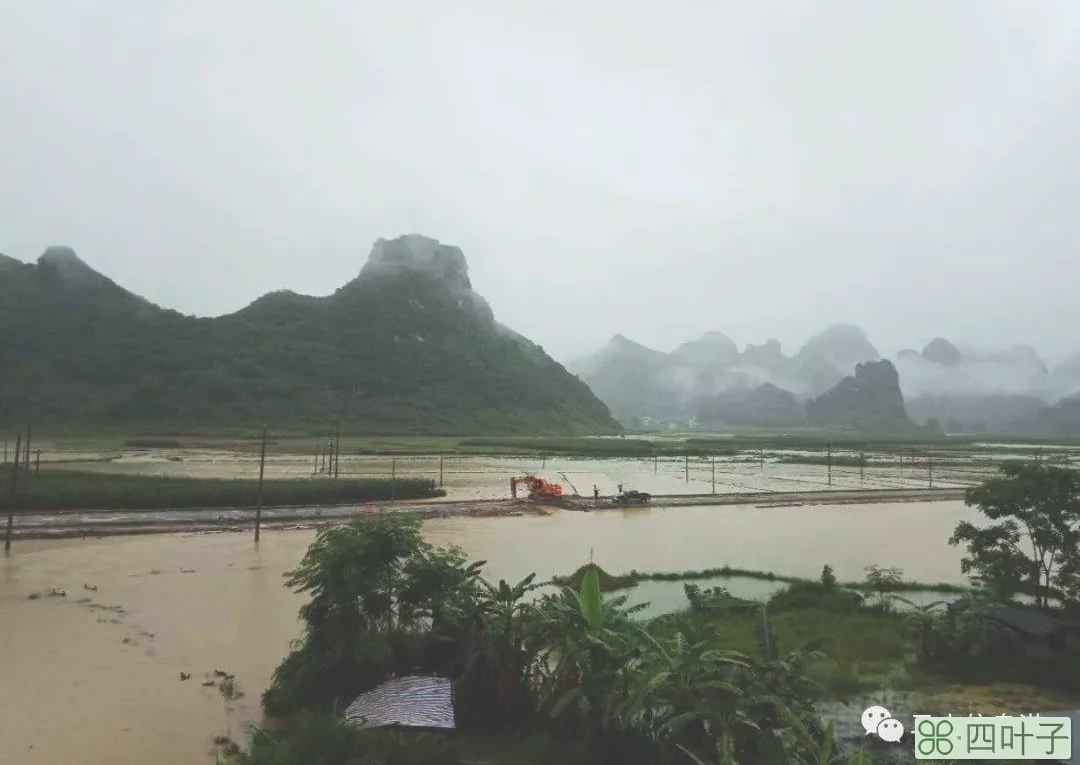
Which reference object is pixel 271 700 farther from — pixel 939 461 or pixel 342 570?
pixel 939 461

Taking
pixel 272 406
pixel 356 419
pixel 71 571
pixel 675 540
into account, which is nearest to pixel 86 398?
pixel 272 406

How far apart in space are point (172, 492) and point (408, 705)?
19950 millimetres

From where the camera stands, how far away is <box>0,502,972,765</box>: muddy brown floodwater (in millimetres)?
6078

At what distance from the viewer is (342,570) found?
6.26 m

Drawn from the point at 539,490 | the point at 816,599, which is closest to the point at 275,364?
the point at 539,490

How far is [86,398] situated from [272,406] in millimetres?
16307

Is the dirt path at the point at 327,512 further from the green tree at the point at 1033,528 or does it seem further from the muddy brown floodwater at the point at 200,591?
the green tree at the point at 1033,528

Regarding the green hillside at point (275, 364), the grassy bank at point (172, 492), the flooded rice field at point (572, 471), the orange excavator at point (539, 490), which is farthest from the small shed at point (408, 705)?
the green hillside at point (275, 364)

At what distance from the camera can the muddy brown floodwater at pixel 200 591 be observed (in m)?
6.08

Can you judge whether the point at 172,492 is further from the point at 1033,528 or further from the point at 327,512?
the point at 1033,528

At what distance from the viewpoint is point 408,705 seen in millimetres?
5418

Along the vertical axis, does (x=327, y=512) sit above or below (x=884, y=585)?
below

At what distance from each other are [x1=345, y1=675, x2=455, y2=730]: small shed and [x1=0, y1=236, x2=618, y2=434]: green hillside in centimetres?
6419

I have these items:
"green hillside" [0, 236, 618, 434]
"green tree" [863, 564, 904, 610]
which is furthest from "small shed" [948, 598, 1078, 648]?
"green hillside" [0, 236, 618, 434]
